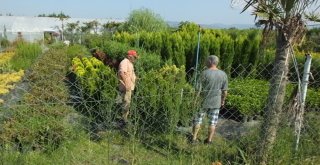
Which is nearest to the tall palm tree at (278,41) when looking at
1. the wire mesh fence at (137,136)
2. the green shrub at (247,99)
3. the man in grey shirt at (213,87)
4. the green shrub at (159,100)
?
the wire mesh fence at (137,136)

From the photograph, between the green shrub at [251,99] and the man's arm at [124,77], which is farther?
the green shrub at [251,99]

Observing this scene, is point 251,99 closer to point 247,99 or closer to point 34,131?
point 247,99

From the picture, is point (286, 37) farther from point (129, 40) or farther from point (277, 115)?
point (129, 40)

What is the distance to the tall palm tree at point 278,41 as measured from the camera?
445cm

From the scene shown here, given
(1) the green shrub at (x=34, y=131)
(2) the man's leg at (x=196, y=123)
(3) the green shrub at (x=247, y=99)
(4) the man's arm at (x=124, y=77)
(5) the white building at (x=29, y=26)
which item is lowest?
(5) the white building at (x=29, y=26)

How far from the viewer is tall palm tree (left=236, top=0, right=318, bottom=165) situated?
14.6 ft

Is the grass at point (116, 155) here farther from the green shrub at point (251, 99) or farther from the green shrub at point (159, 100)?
the green shrub at point (251, 99)

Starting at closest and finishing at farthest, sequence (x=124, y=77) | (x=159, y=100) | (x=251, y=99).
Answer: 1. (x=159, y=100)
2. (x=124, y=77)
3. (x=251, y=99)

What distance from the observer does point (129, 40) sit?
15.6 meters

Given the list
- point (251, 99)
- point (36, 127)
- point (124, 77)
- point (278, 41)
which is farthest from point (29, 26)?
point (278, 41)

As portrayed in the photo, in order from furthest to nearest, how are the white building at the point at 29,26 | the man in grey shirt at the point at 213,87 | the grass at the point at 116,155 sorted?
the white building at the point at 29,26 → the man in grey shirt at the point at 213,87 → the grass at the point at 116,155

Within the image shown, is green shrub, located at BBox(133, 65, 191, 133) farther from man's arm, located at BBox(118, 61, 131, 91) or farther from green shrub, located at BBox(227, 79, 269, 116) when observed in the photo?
green shrub, located at BBox(227, 79, 269, 116)

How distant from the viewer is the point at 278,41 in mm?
4543

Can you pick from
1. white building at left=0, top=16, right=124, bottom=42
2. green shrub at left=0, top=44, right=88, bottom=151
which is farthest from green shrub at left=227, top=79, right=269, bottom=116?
white building at left=0, top=16, right=124, bottom=42
